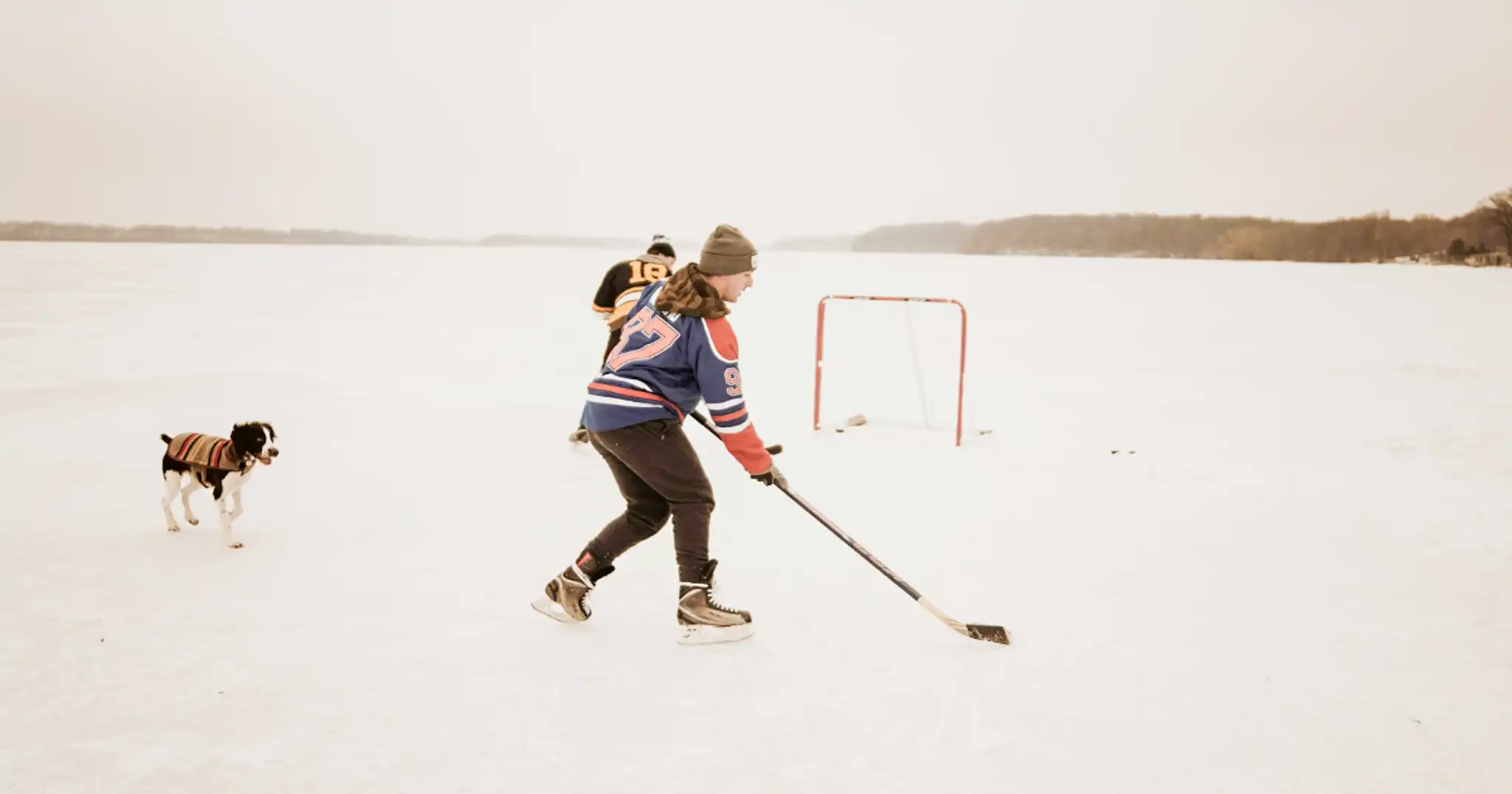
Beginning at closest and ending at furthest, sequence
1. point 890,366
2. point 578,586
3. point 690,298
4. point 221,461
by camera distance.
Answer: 1. point 690,298
2. point 578,586
3. point 221,461
4. point 890,366

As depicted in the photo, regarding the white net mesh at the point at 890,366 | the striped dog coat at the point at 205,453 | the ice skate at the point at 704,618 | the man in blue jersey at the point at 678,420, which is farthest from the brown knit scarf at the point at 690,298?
the white net mesh at the point at 890,366

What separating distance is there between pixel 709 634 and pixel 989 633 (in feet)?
2.82

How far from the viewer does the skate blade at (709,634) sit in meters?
2.97

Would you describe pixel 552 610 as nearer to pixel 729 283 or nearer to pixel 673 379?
pixel 673 379

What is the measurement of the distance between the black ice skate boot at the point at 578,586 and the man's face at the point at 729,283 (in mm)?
926

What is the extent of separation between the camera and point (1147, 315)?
15.5m

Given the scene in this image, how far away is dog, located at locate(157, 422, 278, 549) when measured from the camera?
11.9 ft

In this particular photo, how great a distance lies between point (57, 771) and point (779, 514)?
2928 millimetres

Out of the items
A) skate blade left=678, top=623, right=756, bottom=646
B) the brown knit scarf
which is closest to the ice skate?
skate blade left=678, top=623, right=756, bottom=646

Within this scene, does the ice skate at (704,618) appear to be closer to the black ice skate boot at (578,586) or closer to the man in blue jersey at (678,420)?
the man in blue jersey at (678,420)

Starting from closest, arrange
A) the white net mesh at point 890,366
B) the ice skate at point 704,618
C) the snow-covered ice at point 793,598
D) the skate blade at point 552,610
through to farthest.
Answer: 1. the snow-covered ice at point 793,598
2. the ice skate at point 704,618
3. the skate blade at point 552,610
4. the white net mesh at point 890,366

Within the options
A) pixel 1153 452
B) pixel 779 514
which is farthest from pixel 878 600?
pixel 1153 452

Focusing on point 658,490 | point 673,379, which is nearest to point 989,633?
point 658,490

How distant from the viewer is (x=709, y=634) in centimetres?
297
